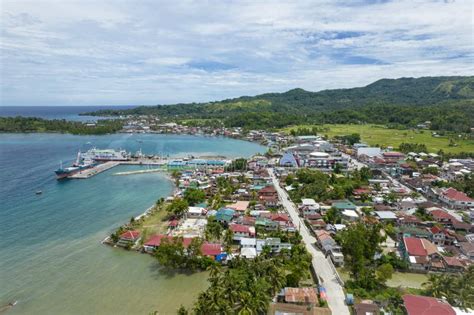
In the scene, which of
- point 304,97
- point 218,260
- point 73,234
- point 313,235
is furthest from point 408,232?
point 304,97

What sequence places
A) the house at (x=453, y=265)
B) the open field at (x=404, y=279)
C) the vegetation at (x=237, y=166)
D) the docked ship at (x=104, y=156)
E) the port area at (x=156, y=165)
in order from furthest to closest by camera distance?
the docked ship at (x=104, y=156) → the port area at (x=156, y=165) → the vegetation at (x=237, y=166) → the house at (x=453, y=265) → the open field at (x=404, y=279)

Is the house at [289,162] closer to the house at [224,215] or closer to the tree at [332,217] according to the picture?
the tree at [332,217]

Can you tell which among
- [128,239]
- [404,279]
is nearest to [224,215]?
[128,239]

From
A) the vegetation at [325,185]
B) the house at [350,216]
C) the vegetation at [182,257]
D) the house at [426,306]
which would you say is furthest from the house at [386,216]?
the vegetation at [182,257]

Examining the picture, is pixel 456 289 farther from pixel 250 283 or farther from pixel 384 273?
pixel 250 283

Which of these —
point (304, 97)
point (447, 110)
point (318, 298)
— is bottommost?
point (318, 298)

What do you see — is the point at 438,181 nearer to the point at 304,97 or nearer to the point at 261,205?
the point at 261,205

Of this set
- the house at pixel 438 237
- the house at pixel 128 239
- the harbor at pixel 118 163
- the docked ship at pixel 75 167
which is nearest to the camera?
the house at pixel 438 237
